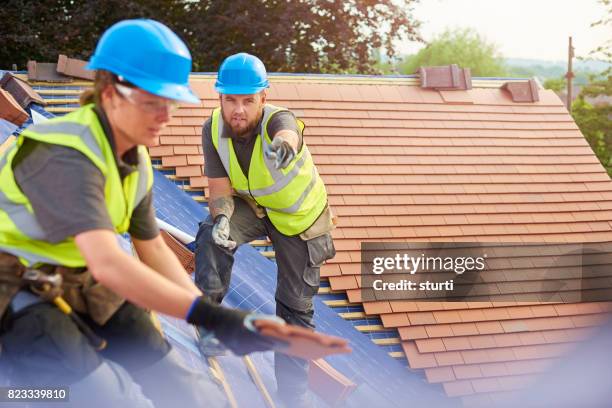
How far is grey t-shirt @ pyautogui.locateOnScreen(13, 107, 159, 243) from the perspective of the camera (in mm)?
2133

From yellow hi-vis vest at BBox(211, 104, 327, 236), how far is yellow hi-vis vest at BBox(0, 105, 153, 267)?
6.02ft

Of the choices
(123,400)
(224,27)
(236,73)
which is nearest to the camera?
(123,400)

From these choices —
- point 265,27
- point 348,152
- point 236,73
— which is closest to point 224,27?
point 265,27

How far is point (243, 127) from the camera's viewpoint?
4.18 metres

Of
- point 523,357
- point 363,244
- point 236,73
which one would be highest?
point 236,73

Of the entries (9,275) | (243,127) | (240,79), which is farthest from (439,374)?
Answer: (9,275)

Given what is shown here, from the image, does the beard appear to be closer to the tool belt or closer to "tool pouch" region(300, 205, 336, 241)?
"tool pouch" region(300, 205, 336, 241)

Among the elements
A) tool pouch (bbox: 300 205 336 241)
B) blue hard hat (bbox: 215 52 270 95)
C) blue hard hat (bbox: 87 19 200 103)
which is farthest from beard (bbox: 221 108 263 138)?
blue hard hat (bbox: 87 19 200 103)

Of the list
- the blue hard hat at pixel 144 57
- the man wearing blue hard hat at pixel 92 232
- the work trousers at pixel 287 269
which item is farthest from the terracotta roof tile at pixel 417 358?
the blue hard hat at pixel 144 57

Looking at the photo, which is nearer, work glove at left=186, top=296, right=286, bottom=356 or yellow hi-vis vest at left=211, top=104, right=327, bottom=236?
work glove at left=186, top=296, right=286, bottom=356

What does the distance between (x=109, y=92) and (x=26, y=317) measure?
0.72 metres

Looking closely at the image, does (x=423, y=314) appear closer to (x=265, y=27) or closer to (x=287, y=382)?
(x=287, y=382)

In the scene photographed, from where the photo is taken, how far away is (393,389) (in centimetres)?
570

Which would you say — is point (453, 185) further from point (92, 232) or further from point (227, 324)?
point (92, 232)
